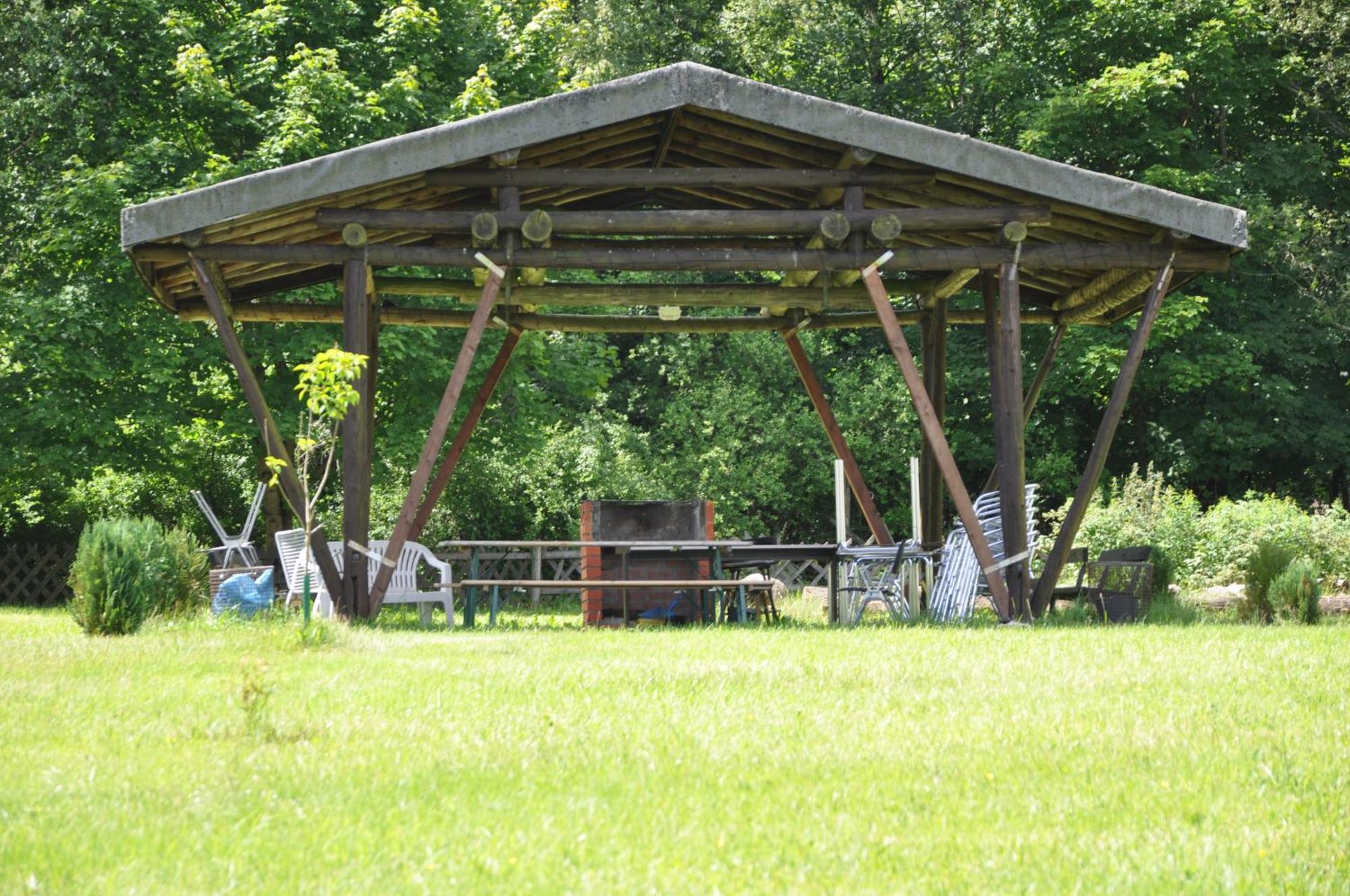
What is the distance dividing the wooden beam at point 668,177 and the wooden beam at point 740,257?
21.2 inches

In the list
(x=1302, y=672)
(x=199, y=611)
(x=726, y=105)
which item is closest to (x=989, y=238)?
(x=726, y=105)

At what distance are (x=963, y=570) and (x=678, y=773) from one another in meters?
7.54

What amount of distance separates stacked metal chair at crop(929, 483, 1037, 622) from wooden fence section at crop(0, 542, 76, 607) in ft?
41.5

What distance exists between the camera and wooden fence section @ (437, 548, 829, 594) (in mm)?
20984

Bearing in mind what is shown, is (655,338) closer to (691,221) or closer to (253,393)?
(691,221)

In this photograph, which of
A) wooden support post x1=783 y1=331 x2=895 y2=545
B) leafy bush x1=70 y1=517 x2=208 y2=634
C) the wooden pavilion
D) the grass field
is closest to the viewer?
the grass field

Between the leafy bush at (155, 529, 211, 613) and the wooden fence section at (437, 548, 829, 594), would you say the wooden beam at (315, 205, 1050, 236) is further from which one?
the wooden fence section at (437, 548, 829, 594)

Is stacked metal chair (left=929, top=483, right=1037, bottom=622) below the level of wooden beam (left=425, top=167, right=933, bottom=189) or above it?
below

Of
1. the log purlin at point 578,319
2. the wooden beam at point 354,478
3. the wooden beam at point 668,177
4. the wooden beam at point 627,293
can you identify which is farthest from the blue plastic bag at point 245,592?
the wooden beam at point 668,177

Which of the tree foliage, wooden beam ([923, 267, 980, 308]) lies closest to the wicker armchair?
wooden beam ([923, 267, 980, 308])

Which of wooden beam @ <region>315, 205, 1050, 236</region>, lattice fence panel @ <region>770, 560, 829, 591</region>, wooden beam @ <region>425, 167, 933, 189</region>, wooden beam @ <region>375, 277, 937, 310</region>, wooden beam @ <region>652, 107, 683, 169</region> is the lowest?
lattice fence panel @ <region>770, 560, 829, 591</region>

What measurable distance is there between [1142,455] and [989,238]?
567 inches

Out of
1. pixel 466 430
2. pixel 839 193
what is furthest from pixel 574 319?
pixel 839 193

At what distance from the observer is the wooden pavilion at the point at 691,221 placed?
11.0 meters
